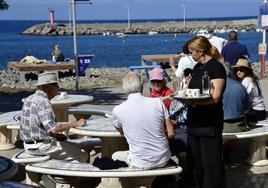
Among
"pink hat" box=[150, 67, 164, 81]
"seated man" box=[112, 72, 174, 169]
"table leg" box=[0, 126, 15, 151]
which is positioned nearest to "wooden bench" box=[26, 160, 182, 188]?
"seated man" box=[112, 72, 174, 169]

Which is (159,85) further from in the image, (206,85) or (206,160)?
(206,85)

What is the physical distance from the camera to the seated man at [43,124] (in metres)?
6.18

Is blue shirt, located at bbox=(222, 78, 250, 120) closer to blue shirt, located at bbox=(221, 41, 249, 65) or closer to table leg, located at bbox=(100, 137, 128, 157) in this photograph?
table leg, located at bbox=(100, 137, 128, 157)

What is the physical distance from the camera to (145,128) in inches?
225

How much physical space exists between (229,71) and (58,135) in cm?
210

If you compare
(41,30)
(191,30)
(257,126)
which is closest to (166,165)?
(257,126)

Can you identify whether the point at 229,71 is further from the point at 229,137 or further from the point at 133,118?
the point at 133,118

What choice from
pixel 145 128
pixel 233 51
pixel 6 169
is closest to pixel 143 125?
pixel 145 128

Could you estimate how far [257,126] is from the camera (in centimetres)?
761

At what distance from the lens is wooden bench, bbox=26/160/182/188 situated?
563 cm

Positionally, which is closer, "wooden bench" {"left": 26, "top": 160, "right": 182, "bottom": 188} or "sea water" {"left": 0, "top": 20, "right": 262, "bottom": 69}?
"wooden bench" {"left": 26, "top": 160, "right": 182, "bottom": 188}

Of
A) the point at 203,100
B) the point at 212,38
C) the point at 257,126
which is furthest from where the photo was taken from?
the point at 212,38

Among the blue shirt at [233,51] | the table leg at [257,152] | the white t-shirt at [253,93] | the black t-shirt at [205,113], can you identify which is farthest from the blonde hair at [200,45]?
the blue shirt at [233,51]

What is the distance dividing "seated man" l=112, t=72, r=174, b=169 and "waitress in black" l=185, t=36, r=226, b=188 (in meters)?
0.26
